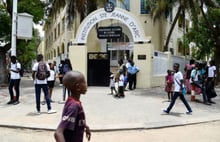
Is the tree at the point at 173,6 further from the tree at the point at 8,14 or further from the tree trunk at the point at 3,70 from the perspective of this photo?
the tree trunk at the point at 3,70

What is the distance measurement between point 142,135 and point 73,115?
5532 millimetres

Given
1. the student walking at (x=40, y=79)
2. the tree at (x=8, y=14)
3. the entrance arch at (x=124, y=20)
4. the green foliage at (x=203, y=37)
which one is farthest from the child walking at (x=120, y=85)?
the green foliage at (x=203, y=37)

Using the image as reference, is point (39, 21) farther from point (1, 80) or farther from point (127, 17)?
point (127, 17)

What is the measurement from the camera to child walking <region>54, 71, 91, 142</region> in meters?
3.50

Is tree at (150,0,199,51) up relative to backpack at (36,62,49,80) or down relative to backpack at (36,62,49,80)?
up

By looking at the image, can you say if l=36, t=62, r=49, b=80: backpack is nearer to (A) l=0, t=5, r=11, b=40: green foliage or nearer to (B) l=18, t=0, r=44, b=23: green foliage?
(B) l=18, t=0, r=44, b=23: green foliage

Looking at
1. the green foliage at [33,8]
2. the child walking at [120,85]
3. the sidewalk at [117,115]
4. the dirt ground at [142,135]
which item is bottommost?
the dirt ground at [142,135]

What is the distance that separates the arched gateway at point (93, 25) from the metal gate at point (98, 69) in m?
0.45

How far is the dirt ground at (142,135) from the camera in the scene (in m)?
8.36

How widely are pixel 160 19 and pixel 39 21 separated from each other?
10284mm

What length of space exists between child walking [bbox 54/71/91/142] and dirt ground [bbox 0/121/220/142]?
14.9 ft

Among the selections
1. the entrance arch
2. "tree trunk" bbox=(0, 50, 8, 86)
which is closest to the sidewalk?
the entrance arch

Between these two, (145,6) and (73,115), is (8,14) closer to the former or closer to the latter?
(145,6)

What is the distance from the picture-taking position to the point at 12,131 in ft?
30.8
